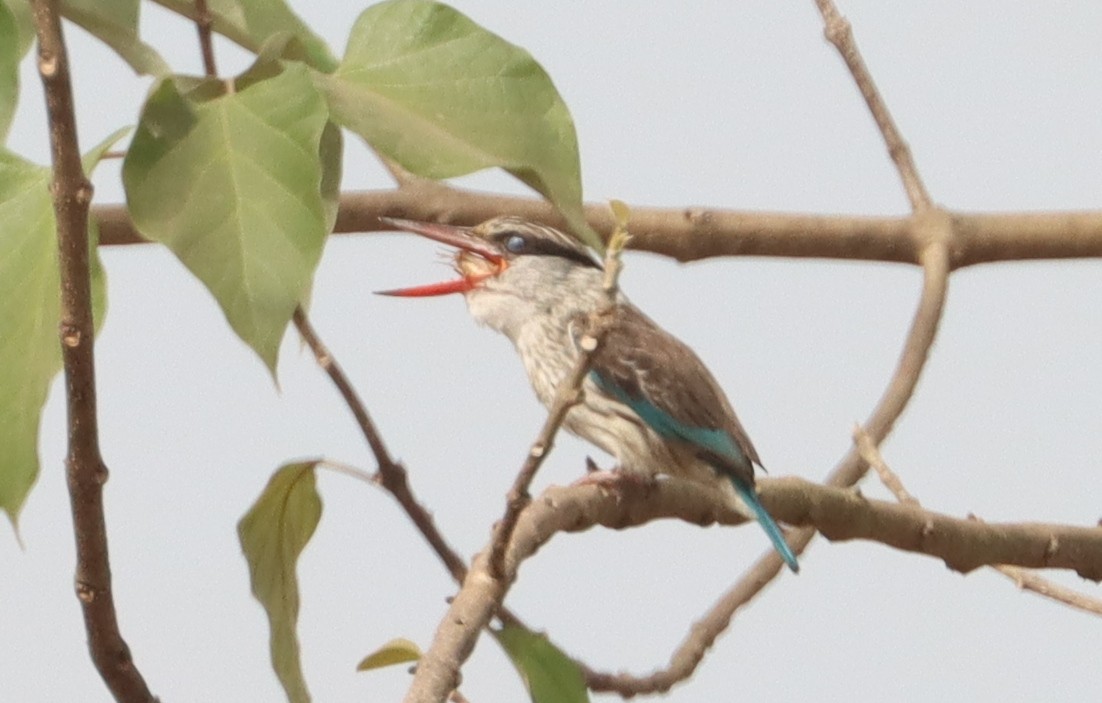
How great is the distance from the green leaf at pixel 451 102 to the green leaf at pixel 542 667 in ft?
0.96

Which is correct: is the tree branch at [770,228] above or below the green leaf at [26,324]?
above

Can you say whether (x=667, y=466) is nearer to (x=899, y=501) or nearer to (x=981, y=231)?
(x=899, y=501)

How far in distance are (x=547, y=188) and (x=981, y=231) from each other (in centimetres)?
116

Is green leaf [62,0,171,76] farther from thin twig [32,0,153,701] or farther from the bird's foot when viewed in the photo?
the bird's foot

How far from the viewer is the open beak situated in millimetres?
→ 1674

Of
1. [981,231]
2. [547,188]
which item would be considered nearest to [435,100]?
[547,188]

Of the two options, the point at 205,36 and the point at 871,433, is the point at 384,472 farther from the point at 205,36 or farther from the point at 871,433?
the point at 871,433

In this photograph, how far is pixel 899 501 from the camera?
60.7 inches

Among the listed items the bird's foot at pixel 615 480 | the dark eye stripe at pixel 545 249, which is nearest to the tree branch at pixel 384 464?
the bird's foot at pixel 615 480

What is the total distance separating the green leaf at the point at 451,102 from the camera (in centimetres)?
79

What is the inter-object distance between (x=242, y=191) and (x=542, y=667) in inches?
16.2

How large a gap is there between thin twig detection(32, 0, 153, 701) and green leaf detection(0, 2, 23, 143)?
4.0 inches

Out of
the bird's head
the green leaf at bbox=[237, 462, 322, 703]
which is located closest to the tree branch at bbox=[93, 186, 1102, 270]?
the bird's head

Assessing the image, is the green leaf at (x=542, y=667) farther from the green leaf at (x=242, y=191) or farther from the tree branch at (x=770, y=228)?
the tree branch at (x=770, y=228)
